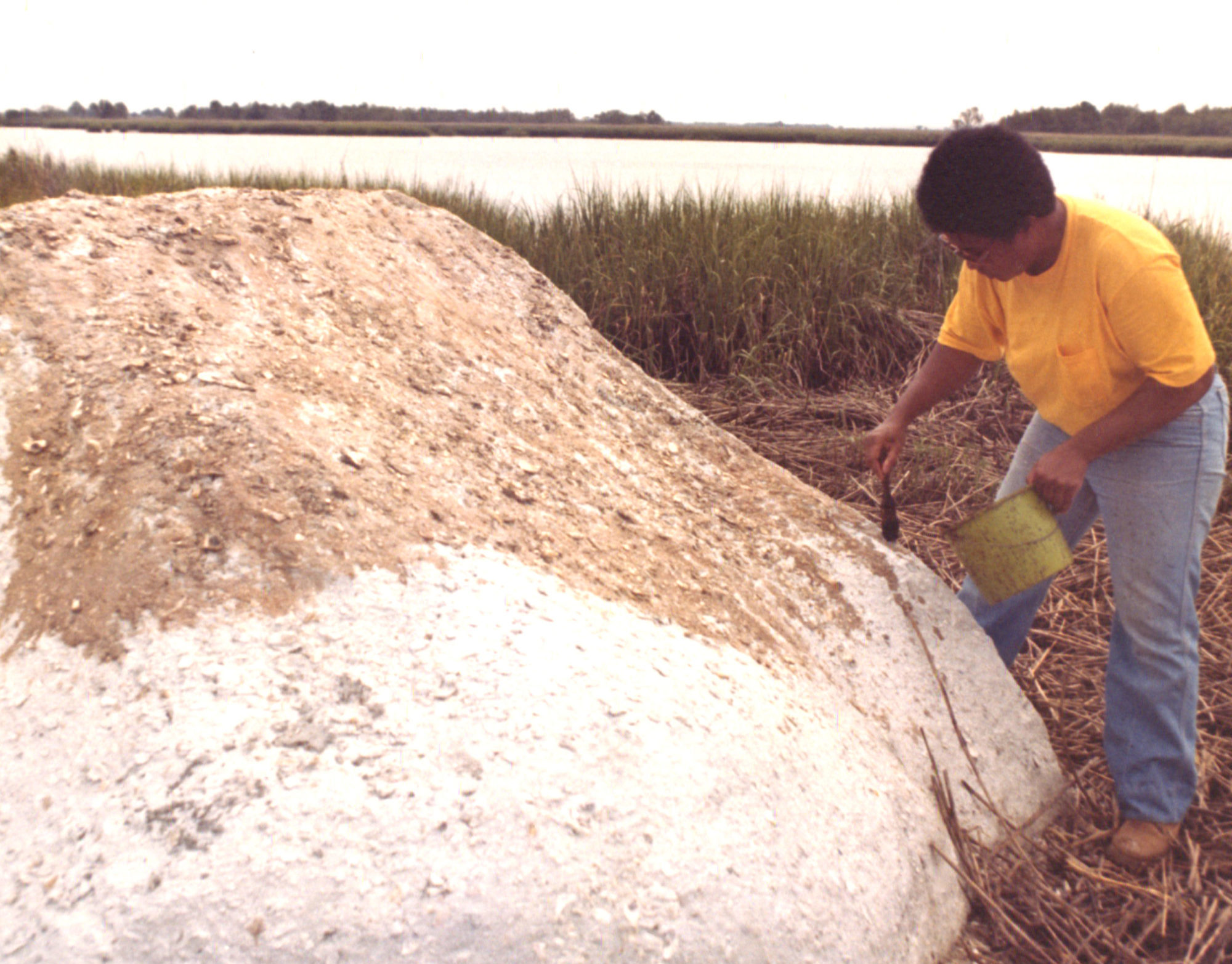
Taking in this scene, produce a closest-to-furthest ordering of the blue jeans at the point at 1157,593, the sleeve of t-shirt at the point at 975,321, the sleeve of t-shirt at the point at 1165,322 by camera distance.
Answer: the sleeve of t-shirt at the point at 1165,322, the blue jeans at the point at 1157,593, the sleeve of t-shirt at the point at 975,321

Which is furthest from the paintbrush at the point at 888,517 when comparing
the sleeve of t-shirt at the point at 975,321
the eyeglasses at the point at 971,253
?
the eyeglasses at the point at 971,253

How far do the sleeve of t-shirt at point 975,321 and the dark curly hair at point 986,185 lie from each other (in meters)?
0.31

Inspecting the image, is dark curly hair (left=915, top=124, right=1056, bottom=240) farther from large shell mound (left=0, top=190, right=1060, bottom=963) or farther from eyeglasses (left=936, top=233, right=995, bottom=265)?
large shell mound (left=0, top=190, right=1060, bottom=963)

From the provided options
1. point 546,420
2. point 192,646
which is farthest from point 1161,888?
point 192,646

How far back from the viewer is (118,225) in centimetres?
201

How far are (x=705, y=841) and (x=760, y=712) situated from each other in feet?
0.91

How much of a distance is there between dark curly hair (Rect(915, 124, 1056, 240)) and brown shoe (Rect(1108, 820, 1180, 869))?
1.24 metres

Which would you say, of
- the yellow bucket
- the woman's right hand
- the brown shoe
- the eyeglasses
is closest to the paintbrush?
the woman's right hand

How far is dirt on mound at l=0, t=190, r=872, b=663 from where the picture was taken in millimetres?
1447

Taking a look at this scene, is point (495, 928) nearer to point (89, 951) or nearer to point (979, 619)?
point (89, 951)

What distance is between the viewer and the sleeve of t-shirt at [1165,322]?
166 cm

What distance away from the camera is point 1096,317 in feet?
5.76

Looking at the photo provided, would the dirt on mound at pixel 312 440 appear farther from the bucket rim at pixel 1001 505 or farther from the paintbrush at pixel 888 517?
the bucket rim at pixel 1001 505

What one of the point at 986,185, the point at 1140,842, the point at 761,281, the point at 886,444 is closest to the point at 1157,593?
the point at 1140,842
